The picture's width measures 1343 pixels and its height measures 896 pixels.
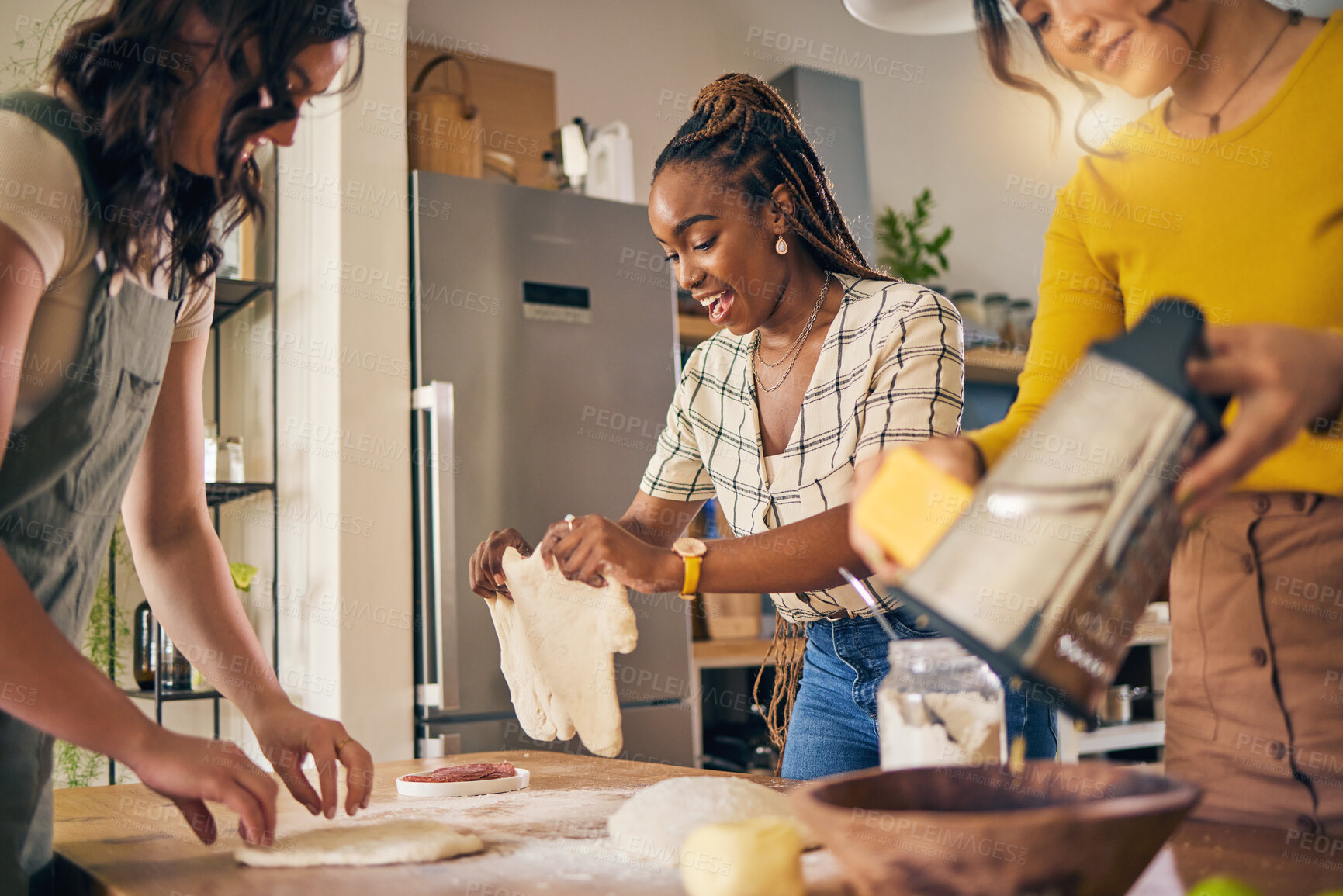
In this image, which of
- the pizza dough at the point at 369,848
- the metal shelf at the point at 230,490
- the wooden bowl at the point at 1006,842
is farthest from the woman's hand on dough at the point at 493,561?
the metal shelf at the point at 230,490

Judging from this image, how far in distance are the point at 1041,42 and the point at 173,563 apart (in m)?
1.06

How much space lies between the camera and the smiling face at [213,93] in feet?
3.12

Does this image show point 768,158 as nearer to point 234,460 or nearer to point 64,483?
point 64,483

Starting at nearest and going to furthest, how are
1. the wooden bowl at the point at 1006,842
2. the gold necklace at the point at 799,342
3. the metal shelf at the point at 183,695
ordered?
1. the wooden bowl at the point at 1006,842
2. the gold necklace at the point at 799,342
3. the metal shelf at the point at 183,695

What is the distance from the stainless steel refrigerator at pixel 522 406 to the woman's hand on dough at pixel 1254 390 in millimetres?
2046

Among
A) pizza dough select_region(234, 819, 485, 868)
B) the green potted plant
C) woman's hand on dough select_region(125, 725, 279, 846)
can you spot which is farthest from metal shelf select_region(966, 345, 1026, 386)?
woman's hand on dough select_region(125, 725, 279, 846)

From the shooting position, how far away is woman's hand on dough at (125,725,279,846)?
832 mm

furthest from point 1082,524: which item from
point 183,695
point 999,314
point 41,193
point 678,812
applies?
point 999,314

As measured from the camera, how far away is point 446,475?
8.04ft

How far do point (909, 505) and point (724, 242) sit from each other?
37.7 inches

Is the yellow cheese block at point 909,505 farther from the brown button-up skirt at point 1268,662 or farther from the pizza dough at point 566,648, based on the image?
the pizza dough at point 566,648

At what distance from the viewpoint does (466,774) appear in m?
1.30

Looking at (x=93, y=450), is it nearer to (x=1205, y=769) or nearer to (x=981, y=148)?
(x=1205, y=769)

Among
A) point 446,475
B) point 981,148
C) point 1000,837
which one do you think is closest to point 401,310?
point 446,475
